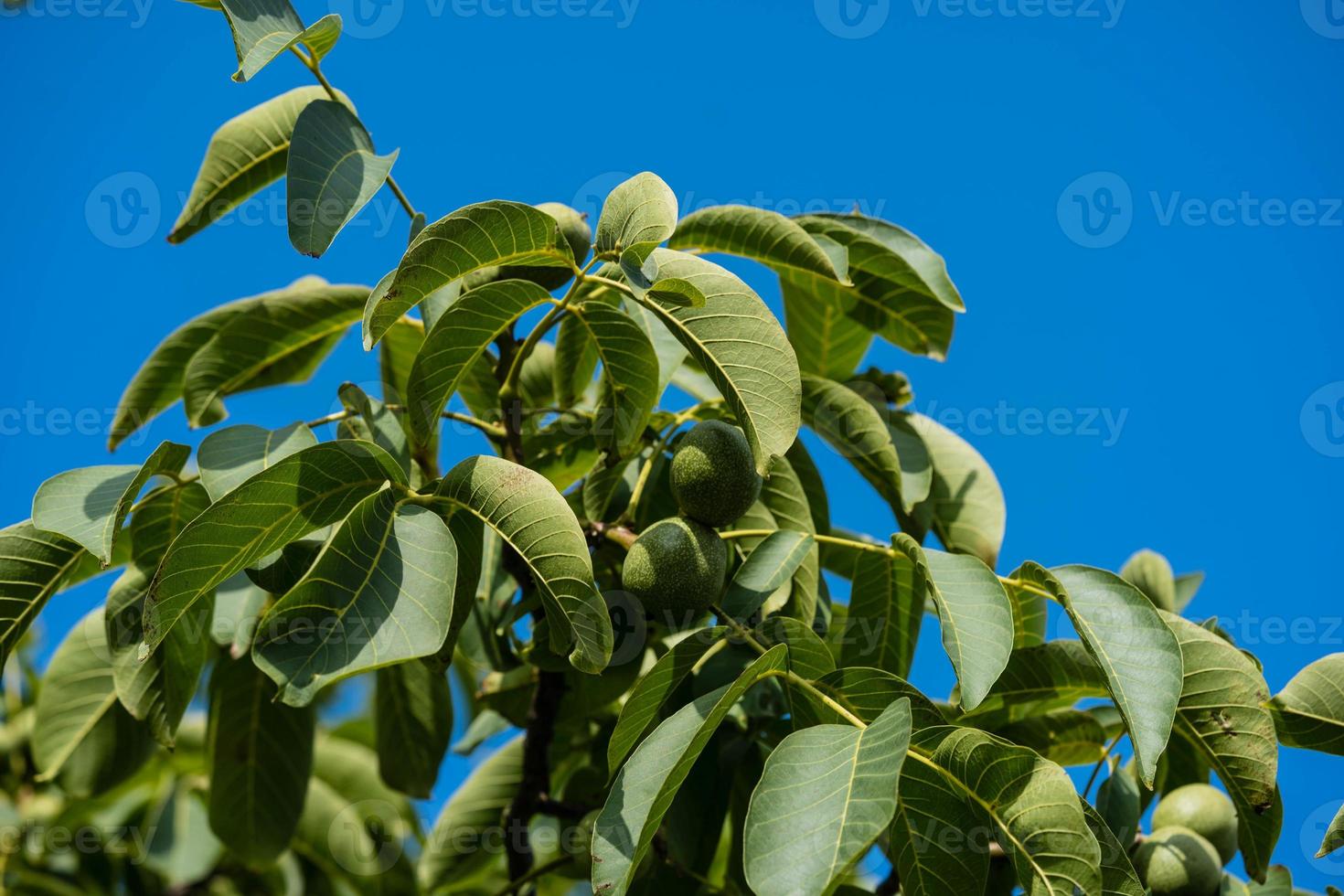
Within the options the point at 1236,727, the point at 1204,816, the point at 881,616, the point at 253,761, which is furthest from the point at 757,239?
the point at 253,761

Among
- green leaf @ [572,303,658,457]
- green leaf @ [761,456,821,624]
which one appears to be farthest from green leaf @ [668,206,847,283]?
green leaf @ [761,456,821,624]

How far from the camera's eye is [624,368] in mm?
1754

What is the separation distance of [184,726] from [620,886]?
229cm

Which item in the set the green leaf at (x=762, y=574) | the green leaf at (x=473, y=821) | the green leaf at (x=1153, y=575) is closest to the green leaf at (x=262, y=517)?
the green leaf at (x=762, y=574)

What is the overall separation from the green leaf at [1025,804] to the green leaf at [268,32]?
3.89 ft

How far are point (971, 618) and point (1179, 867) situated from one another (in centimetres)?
57

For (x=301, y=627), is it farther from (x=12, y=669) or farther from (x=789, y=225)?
(x=12, y=669)

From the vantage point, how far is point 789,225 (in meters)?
1.74

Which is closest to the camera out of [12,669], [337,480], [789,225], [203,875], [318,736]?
[337,480]

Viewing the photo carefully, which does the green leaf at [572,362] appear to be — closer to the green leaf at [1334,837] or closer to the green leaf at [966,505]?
the green leaf at [966,505]

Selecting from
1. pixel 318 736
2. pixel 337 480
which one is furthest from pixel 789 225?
A: pixel 318 736

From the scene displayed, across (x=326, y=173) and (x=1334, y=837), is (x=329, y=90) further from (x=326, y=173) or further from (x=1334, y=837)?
(x=1334, y=837)

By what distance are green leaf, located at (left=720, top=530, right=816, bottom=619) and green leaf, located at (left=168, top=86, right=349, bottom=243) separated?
1008 millimetres

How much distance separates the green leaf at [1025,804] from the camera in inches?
47.9
